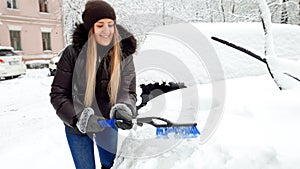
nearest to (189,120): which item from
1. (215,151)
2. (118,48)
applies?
(215,151)

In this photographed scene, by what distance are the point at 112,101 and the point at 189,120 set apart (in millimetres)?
646

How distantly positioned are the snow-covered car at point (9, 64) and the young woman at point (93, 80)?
9280 millimetres

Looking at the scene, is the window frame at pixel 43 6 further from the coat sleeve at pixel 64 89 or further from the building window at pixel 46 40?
the coat sleeve at pixel 64 89

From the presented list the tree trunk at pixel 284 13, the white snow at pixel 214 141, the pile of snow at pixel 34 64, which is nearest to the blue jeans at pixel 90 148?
the white snow at pixel 214 141

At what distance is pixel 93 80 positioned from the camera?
5.57 feet

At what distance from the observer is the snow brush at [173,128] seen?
1.61 meters

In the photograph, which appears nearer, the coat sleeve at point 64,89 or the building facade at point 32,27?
the coat sleeve at point 64,89

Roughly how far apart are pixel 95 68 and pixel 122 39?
1.04 feet

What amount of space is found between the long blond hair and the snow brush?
32 cm

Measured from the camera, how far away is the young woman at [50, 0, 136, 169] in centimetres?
159

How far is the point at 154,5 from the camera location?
14.4m

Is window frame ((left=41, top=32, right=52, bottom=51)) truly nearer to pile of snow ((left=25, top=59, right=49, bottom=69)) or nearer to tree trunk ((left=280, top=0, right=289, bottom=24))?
pile of snow ((left=25, top=59, right=49, bottom=69))

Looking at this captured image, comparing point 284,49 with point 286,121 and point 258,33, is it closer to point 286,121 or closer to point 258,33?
point 258,33

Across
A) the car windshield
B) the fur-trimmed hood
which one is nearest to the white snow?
the fur-trimmed hood
